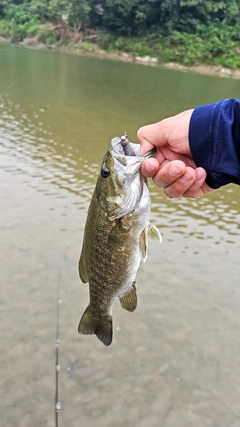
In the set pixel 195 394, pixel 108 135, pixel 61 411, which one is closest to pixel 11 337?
pixel 61 411

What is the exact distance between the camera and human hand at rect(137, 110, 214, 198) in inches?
84.2

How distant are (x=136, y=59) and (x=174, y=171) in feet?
128

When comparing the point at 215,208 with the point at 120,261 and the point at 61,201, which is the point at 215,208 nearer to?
the point at 61,201

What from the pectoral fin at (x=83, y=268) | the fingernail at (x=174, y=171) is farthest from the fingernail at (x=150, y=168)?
the pectoral fin at (x=83, y=268)

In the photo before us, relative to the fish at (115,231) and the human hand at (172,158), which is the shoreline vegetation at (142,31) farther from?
the fish at (115,231)

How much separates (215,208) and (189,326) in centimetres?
363

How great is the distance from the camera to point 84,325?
2.53 metres

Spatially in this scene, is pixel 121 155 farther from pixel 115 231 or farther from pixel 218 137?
pixel 218 137

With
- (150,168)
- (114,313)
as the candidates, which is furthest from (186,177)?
(114,313)

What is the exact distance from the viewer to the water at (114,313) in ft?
12.3

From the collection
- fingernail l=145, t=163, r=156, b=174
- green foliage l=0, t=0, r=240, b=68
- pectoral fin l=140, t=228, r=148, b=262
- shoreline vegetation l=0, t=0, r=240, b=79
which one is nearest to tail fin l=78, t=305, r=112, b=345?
pectoral fin l=140, t=228, r=148, b=262

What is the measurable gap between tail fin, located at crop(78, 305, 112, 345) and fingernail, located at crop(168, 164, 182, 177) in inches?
38.8

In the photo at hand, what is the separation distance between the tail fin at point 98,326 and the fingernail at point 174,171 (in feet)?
3.24

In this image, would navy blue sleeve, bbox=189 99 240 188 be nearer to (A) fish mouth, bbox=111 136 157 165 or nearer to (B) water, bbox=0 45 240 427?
(A) fish mouth, bbox=111 136 157 165
